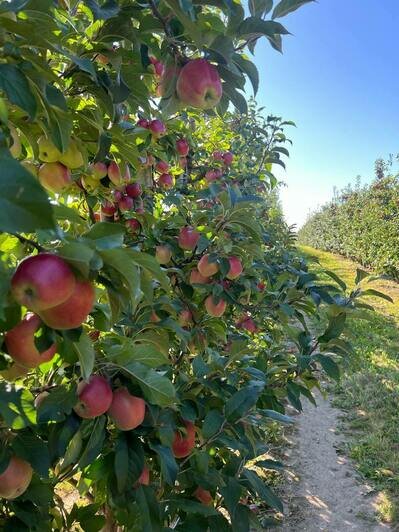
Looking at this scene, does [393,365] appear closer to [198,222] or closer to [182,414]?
[198,222]

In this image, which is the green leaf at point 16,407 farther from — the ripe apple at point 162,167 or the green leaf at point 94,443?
the ripe apple at point 162,167

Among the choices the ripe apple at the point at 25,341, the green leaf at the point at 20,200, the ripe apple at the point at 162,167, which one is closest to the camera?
the green leaf at the point at 20,200

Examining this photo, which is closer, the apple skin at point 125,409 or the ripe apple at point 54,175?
the apple skin at point 125,409

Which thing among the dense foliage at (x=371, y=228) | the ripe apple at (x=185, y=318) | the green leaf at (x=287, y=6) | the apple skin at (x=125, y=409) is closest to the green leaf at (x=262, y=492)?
the apple skin at (x=125, y=409)

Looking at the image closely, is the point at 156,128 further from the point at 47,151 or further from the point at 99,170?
the point at 47,151

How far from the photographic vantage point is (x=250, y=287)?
6.64ft

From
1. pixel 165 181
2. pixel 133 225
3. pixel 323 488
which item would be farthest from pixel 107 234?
pixel 323 488

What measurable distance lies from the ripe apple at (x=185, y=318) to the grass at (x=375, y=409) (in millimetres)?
608

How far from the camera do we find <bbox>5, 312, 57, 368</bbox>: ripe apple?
636 millimetres

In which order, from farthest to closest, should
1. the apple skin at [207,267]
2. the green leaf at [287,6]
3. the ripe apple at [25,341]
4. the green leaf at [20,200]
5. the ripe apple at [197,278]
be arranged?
the ripe apple at [197,278] < the apple skin at [207,267] < the green leaf at [287,6] < the ripe apple at [25,341] < the green leaf at [20,200]

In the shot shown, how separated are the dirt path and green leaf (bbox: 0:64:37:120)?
2520mm

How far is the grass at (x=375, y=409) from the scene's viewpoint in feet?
9.31

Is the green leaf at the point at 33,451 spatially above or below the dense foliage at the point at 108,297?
below

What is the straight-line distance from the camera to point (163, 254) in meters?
1.75
